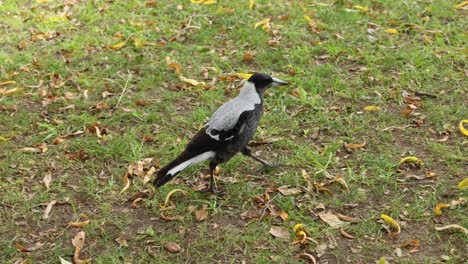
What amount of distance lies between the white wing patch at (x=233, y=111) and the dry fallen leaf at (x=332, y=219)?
37.5 inches

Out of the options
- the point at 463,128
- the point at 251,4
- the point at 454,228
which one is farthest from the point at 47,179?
the point at 251,4

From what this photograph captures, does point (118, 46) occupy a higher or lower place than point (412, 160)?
lower

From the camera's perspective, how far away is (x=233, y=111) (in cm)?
449

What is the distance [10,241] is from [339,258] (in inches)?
96.3

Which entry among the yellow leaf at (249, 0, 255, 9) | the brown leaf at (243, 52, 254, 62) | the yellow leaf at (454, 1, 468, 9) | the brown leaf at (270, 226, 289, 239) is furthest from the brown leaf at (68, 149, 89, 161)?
the yellow leaf at (454, 1, 468, 9)

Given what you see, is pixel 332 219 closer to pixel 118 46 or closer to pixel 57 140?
pixel 57 140

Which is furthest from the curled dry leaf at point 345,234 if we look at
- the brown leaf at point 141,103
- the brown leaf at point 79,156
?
the brown leaf at point 141,103

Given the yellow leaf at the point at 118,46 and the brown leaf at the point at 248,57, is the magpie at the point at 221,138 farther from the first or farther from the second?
the yellow leaf at the point at 118,46

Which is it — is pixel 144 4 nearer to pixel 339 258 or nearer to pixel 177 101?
pixel 177 101

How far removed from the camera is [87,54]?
7.09 metres

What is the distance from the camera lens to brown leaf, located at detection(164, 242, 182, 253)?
4.07m

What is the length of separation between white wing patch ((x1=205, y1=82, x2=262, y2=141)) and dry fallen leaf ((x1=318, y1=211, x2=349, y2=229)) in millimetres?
951

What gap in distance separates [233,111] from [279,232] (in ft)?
3.38

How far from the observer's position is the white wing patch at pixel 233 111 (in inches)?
174
